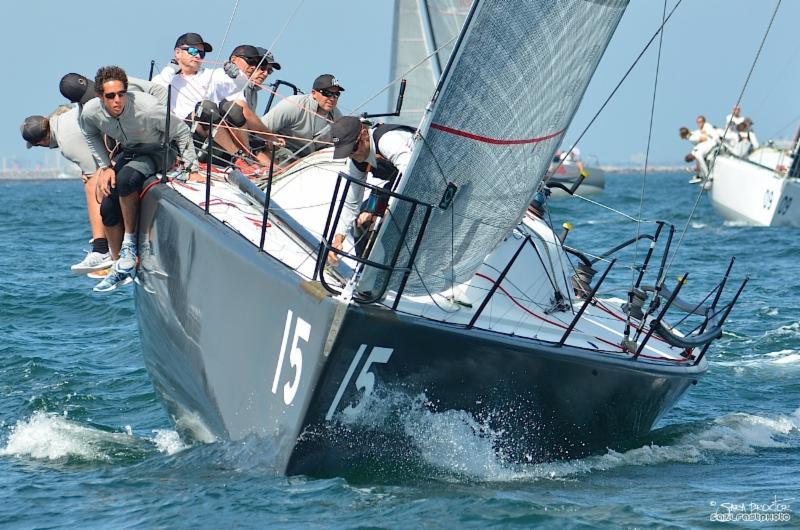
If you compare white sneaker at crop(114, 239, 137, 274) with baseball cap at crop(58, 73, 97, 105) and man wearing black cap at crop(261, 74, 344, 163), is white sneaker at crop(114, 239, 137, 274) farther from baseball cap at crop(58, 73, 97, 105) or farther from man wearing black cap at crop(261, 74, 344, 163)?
man wearing black cap at crop(261, 74, 344, 163)

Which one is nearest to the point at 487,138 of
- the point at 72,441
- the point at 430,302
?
the point at 430,302

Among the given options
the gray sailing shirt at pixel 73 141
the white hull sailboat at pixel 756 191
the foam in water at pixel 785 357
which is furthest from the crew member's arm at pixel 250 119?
the white hull sailboat at pixel 756 191

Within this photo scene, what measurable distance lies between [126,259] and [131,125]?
70 cm

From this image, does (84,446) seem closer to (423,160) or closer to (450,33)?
(423,160)

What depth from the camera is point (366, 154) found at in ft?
18.2

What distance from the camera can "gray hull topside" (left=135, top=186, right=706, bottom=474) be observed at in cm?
532

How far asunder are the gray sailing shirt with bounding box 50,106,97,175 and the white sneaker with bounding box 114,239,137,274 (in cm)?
54

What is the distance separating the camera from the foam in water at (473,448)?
5500mm

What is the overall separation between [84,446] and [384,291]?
2.30 meters

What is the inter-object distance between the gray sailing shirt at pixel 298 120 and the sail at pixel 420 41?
91.5 inches

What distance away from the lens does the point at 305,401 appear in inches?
209

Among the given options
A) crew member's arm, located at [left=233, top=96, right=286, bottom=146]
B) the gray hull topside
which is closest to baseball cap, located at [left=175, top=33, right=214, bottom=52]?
crew member's arm, located at [left=233, top=96, right=286, bottom=146]

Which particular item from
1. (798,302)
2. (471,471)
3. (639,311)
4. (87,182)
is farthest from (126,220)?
(798,302)

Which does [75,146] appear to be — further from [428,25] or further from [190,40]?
[428,25]
